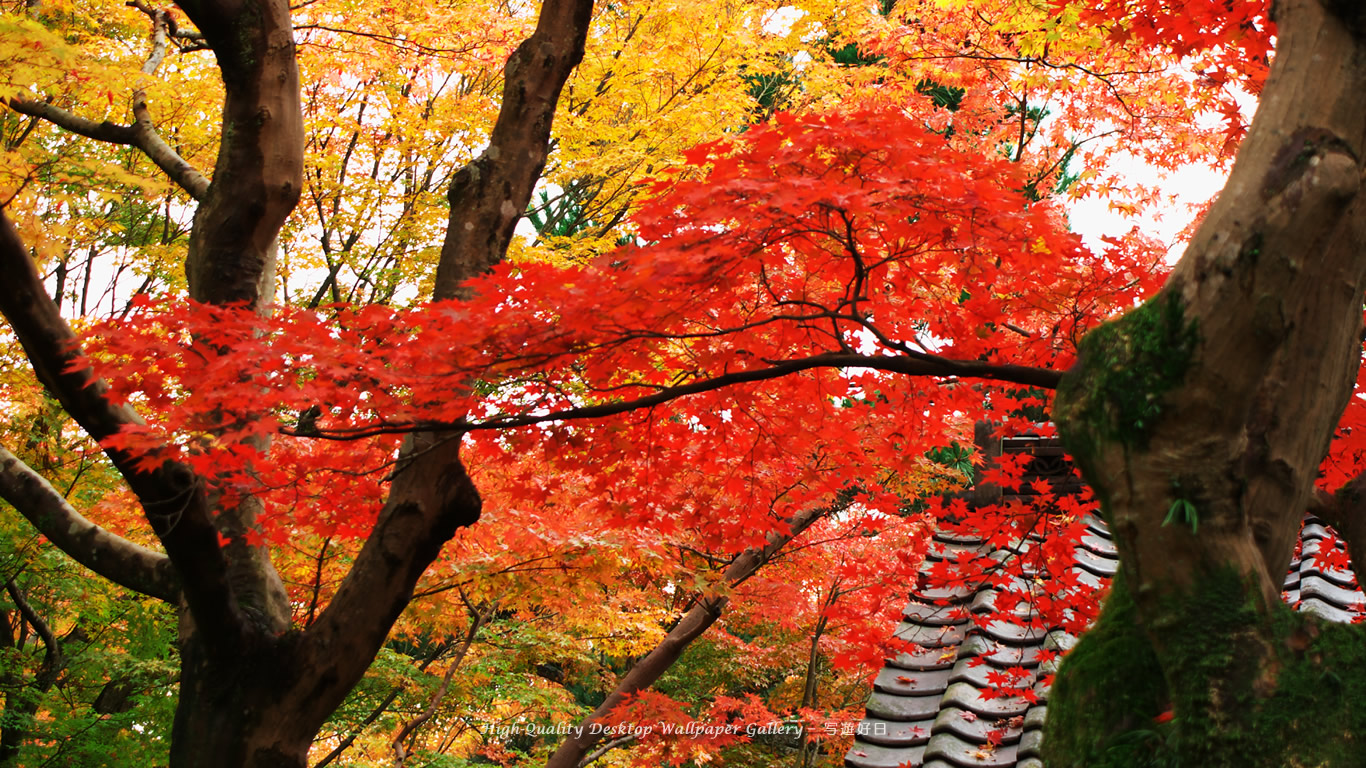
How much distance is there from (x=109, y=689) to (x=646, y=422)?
27.8ft

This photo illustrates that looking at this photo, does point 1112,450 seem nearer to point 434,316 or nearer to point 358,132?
point 434,316

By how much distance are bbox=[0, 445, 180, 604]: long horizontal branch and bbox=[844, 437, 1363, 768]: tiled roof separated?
3488 mm

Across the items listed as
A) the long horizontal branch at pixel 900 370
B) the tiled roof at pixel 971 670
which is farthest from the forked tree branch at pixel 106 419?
the tiled roof at pixel 971 670

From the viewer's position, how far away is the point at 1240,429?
2.13 meters

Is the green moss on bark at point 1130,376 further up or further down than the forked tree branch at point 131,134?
further down

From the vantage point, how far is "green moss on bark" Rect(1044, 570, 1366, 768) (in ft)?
6.41

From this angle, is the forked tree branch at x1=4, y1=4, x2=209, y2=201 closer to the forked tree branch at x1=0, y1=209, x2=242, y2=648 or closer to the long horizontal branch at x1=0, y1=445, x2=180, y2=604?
the forked tree branch at x1=0, y1=209, x2=242, y2=648

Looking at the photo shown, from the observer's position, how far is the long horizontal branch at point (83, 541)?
180 inches

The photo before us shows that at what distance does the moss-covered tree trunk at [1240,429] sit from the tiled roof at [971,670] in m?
1.59

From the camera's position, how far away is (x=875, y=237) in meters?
4.07

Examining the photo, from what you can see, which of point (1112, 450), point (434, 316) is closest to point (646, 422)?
point (434, 316)

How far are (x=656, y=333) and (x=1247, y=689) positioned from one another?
195 centimetres

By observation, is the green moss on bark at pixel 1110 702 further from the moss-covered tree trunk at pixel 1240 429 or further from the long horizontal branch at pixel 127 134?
the long horizontal branch at pixel 127 134

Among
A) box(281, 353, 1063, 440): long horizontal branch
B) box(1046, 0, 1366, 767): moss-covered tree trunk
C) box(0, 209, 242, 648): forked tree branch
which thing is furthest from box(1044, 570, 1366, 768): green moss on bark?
box(0, 209, 242, 648): forked tree branch
